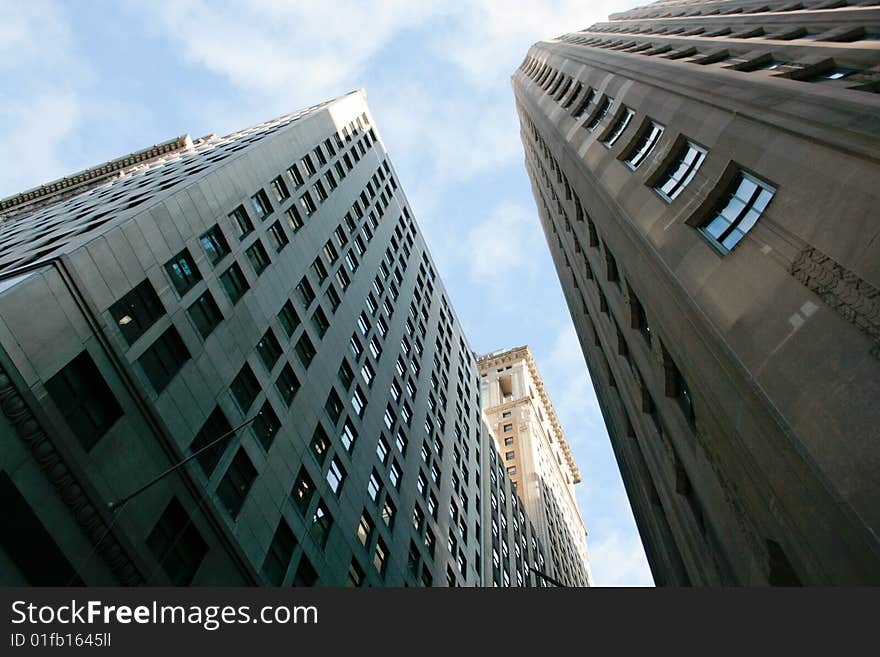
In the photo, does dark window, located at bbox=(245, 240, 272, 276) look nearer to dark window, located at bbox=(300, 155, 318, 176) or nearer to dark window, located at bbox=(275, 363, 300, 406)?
dark window, located at bbox=(275, 363, 300, 406)

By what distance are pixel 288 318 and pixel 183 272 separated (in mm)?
7005

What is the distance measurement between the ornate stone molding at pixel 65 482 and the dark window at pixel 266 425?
773 centimetres

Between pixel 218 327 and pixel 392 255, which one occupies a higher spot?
pixel 392 255

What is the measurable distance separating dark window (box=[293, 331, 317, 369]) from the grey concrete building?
171 mm

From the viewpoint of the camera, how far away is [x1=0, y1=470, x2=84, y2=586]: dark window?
1296 cm

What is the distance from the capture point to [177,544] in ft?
56.0

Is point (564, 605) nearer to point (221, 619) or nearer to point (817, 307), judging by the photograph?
point (221, 619)

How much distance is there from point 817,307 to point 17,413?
60.2 ft

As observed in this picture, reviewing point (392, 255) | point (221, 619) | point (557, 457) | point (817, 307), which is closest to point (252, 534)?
point (221, 619)

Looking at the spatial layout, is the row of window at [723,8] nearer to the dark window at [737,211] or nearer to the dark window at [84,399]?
the dark window at [737,211]

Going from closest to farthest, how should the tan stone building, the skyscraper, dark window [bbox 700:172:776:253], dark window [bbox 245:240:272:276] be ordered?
the skyscraper, dark window [bbox 700:172:776:253], dark window [bbox 245:240:272:276], the tan stone building

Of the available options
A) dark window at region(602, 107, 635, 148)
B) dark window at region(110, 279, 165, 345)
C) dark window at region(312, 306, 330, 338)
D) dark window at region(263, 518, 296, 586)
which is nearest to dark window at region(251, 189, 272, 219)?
dark window at region(312, 306, 330, 338)

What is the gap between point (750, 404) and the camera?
44.5 ft

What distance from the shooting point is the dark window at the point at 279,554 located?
20.3 m
